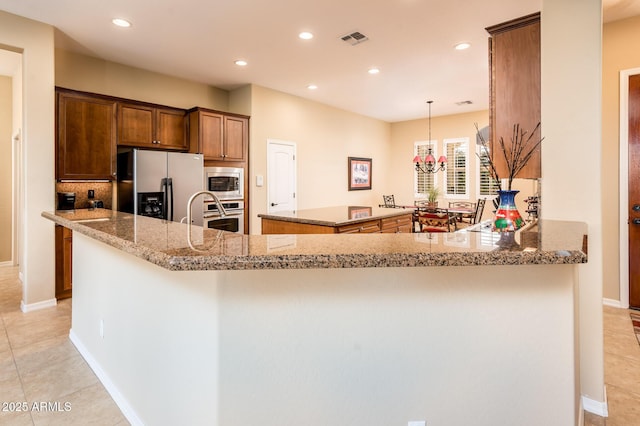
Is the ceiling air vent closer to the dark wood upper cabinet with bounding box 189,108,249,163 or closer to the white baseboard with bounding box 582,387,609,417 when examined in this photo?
the dark wood upper cabinet with bounding box 189,108,249,163

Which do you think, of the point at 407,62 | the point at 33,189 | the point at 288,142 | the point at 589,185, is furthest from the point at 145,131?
the point at 589,185

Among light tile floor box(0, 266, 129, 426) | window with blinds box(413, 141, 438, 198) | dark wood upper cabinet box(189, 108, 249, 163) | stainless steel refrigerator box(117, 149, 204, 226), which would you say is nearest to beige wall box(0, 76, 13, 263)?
stainless steel refrigerator box(117, 149, 204, 226)

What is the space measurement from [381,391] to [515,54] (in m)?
2.43

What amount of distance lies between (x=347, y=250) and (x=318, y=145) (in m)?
5.90

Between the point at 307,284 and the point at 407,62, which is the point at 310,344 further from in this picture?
the point at 407,62

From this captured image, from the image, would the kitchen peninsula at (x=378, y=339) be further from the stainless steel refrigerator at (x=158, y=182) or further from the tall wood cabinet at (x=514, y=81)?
the stainless steel refrigerator at (x=158, y=182)

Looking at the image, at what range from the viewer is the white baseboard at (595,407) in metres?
1.87

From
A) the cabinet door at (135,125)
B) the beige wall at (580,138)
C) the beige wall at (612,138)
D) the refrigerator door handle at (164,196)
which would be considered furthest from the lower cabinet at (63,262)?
the beige wall at (612,138)

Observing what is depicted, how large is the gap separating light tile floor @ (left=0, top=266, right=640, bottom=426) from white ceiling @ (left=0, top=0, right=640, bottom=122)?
2.95 metres

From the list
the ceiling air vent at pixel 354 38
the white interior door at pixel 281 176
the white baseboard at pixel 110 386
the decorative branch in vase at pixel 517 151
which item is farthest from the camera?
the white interior door at pixel 281 176

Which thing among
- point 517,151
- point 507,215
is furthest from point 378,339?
point 517,151

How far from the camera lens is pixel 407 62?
15.1ft

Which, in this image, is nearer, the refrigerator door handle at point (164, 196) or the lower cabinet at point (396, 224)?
the lower cabinet at point (396, 224)

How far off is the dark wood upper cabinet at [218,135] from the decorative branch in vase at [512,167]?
3793mm
